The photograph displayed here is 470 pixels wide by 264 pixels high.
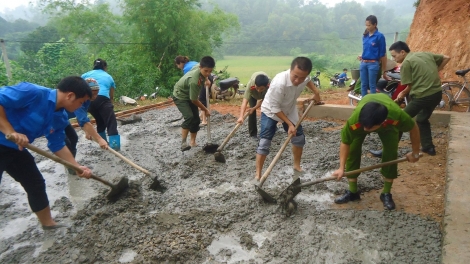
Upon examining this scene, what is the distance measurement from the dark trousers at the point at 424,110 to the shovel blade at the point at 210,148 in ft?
8.45

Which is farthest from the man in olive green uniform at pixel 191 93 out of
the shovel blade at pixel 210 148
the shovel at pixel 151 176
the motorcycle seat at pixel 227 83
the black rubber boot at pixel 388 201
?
the motorcycle seat at pixel 227 83

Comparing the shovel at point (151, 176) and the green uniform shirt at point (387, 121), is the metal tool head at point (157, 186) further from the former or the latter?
the green uniform shirt at point (387, 121)

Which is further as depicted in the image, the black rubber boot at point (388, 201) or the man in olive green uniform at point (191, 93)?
the man in olive green uniform at point (191, 93)

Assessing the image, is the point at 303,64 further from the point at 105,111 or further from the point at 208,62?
the point at 105,111

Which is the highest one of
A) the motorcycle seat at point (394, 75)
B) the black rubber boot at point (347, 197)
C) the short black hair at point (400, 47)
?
the short black hair at point (400, 47)

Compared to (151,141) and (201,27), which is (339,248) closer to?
(151,141)

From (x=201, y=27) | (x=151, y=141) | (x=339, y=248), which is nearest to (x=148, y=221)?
(x=339, y=248)

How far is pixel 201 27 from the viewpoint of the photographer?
16250 millimetres

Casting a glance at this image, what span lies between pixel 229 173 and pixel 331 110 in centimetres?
317

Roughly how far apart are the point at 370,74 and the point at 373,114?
3820 millimetres

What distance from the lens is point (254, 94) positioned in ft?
15.8

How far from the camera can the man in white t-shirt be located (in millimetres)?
3186

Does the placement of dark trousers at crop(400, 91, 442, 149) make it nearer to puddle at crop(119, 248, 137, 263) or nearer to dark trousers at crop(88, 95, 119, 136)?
puddle at crop(119, 248, 137, 263)

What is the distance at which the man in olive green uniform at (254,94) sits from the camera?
430 centimetres
